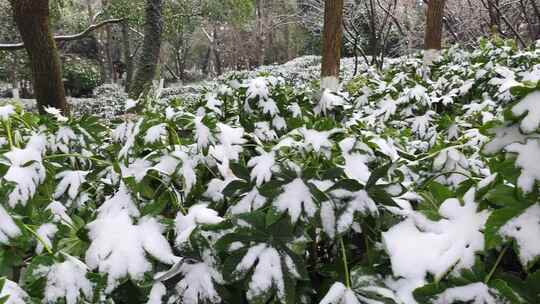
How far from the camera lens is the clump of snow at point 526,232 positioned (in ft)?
2.31

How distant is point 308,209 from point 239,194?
19 cm

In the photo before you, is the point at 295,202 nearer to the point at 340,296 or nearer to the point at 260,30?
the point at 340,296

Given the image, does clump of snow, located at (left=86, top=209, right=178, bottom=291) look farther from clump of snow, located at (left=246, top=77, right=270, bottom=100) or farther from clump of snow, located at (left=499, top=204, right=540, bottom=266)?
clump of snow, located at (left=246, top=77, right=270, bottom=100)

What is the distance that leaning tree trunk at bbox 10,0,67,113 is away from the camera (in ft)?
12.2

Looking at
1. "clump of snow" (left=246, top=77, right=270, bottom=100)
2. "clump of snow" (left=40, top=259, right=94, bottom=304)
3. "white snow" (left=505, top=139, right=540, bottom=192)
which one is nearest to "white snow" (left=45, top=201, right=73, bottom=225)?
"clump of snow" (left=40, top=259, right=94, bottom=304)

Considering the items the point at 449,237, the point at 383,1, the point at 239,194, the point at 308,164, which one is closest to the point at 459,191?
the point at 449,237

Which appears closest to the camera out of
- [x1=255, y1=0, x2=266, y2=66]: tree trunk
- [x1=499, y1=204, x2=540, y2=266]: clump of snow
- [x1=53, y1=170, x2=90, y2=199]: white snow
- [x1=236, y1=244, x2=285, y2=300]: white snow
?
[x1=499, y1=204, x2=540, y2=266]: clump of snow

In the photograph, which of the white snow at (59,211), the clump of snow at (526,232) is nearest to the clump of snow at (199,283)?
the white snow at (59,211)

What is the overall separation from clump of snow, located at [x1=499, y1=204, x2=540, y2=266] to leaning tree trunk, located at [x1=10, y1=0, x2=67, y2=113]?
364 centimetres

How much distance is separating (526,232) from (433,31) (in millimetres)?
4948

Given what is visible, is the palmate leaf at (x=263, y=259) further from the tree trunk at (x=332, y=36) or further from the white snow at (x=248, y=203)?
the tree trunk at (x=332, y=36)

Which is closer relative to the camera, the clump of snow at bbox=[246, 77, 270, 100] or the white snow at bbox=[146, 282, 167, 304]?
the white snow at bbox=[146, 282, 167, 304]

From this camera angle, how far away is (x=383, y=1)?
1628 cm

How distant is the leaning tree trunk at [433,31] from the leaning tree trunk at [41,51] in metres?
3.44
